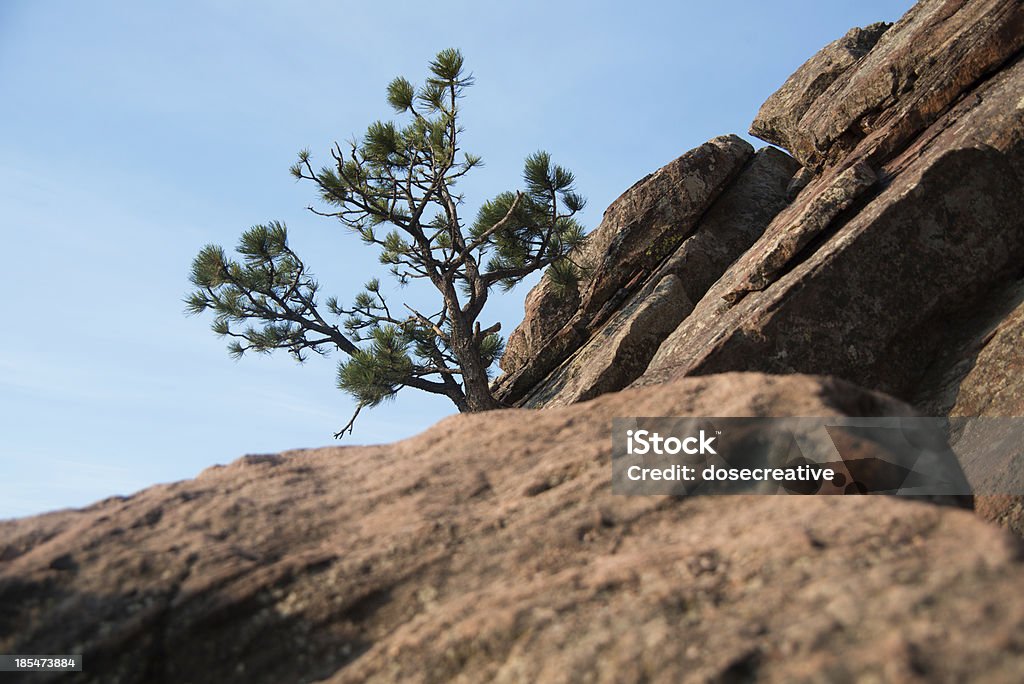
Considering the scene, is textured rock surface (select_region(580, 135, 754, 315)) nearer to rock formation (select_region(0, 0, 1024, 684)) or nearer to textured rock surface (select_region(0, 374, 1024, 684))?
rock formation (select_region(0, 0, 1024, 684))

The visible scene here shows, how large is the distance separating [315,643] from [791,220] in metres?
9.42

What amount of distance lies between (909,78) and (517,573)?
11.6 meters

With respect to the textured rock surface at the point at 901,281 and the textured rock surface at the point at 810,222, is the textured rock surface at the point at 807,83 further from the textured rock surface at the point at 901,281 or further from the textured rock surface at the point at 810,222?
the textured rock surface at the point at 901,281

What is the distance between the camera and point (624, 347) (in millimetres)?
14320

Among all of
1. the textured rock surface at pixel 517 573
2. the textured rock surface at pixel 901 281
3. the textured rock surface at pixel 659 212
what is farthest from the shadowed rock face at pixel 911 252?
the textured rock surface at pixel 517 573

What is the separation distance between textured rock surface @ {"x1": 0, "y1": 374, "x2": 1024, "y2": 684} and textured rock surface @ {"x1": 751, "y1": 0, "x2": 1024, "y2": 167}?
28.8ft

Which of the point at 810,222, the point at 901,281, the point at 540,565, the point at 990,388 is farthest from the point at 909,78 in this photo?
the point at 540,565

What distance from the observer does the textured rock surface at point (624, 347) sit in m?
14.1

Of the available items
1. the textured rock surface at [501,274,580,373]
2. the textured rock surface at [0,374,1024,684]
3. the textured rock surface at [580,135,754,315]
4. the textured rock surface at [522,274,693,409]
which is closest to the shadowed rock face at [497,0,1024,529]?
the textured rock surface at [522,274,693,409]

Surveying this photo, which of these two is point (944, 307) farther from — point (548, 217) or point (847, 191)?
point (548, 217)

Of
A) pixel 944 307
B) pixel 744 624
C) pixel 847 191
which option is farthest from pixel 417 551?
pixel 847 191

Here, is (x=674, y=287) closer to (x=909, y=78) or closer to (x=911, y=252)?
(x=909, y=78)

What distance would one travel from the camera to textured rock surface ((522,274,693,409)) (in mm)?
14141

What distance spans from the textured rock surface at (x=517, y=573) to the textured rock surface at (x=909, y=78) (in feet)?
28.8
